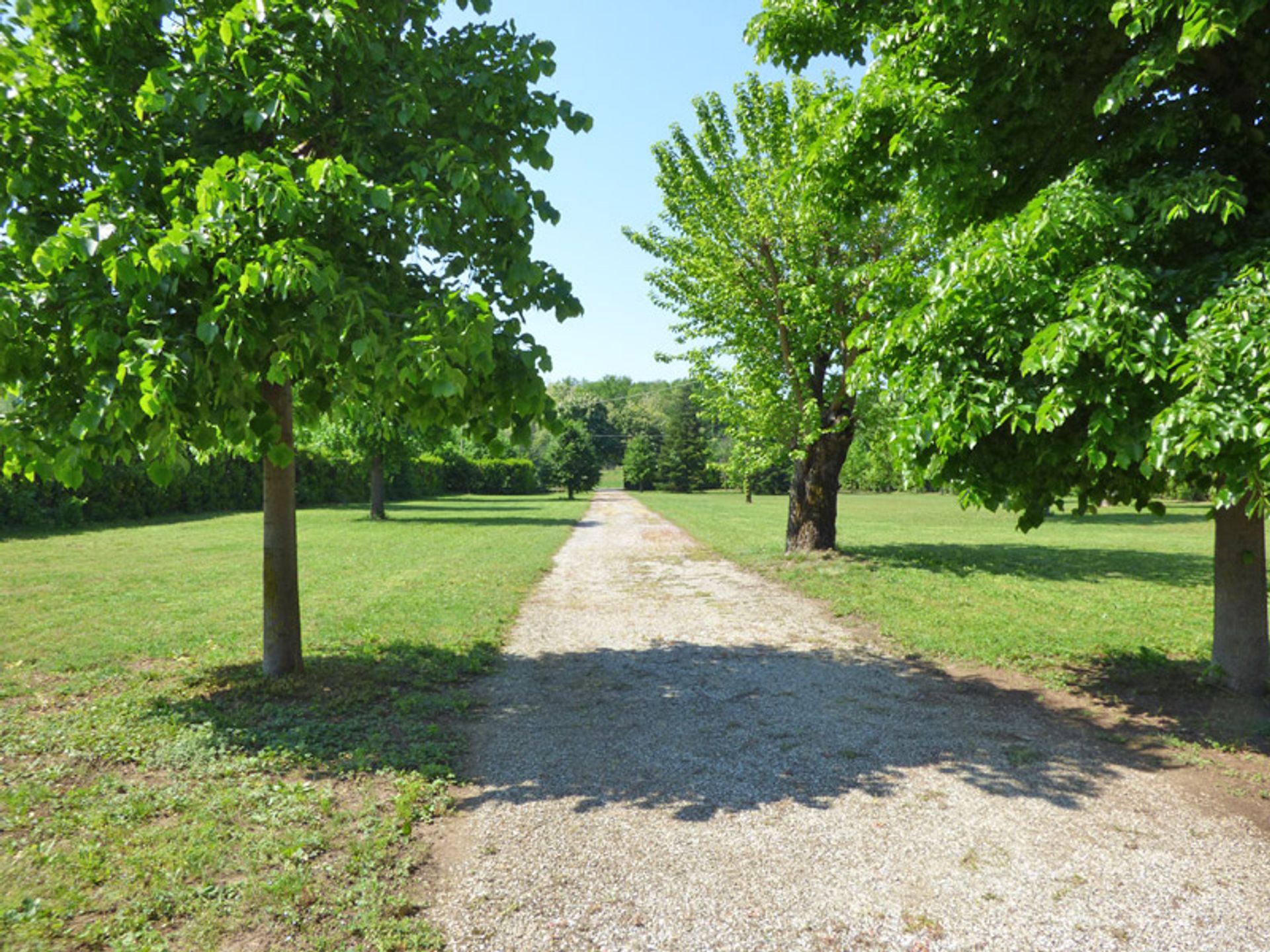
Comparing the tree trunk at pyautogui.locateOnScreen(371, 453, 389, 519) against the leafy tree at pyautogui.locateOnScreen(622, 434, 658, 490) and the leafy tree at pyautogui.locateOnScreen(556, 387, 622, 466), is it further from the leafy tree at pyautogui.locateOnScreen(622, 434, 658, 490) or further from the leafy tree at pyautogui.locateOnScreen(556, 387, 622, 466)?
the leafy tree at pyautogui.locateOnScreen(556, 387, 622, 466)

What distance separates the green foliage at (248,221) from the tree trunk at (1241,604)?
5.46 metres

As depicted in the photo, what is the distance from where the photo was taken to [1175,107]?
4.72 meters

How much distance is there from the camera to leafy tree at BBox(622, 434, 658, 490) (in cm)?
7444

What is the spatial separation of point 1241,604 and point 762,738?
13.3 ft

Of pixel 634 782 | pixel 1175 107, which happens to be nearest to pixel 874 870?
pixel 634 782

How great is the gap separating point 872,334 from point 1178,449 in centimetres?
211

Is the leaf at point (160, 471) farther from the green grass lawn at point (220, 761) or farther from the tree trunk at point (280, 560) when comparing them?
the green grass lawn at point (220, 761)

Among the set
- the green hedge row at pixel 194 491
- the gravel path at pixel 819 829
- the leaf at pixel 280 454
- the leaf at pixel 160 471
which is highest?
the leaf at pixel 280 454

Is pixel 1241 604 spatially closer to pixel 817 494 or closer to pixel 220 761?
pixel 220 761

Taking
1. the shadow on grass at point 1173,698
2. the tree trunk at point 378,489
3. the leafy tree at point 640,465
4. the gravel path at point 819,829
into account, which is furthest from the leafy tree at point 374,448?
the leafy tree at point 640,465

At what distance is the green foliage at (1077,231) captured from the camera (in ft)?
12.2

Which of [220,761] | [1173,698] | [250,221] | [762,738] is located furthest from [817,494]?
[250,221]

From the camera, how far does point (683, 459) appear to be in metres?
74.1

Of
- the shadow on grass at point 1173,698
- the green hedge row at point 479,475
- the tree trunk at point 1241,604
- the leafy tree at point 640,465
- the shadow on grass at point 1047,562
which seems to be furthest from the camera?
the leafy tree at point 640,465
